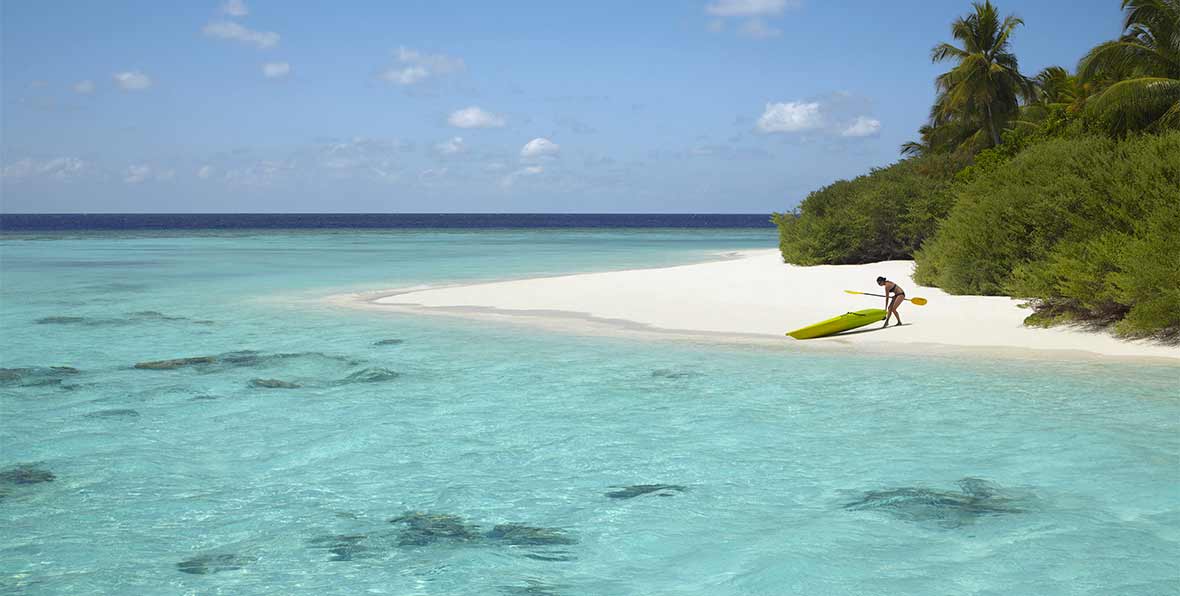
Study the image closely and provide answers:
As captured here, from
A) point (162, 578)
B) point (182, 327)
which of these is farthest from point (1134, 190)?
point (182, 327)

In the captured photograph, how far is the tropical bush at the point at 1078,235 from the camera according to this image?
47.4ft

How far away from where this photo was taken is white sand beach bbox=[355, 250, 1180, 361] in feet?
51.0

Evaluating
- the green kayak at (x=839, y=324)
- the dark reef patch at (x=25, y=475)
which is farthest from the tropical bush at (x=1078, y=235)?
the dark reef patch at (x=25, y=475)

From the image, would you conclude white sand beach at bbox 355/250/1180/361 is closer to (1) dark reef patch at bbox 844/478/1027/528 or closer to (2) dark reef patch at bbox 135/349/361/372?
(2) dark reef patch at bbox 135/349/361/372

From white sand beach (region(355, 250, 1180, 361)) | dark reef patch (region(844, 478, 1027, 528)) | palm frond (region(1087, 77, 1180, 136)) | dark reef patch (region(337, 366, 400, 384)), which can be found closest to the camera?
dark reef patch (region(844, 478, 1027, 528))

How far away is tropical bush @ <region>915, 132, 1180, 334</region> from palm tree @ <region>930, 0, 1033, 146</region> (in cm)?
2175

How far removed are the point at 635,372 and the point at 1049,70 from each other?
39773 mm

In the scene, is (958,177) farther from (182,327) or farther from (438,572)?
(438,572)

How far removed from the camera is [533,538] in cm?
744

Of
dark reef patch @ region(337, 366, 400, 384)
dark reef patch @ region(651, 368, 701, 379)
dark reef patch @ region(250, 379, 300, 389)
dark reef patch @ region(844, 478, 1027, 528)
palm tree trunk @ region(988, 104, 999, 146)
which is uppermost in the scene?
palm tree trunk @ region(988, 104, 999, 146)

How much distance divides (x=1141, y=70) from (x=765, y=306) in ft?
53.9

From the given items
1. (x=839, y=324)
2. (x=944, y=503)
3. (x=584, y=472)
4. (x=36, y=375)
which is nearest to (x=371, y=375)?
(x=36, y=375)

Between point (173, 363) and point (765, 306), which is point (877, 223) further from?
point (173, 363)

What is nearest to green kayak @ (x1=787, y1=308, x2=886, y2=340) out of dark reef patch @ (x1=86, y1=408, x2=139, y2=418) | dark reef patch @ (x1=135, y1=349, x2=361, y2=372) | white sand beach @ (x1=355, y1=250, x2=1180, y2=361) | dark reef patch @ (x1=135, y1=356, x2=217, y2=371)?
white sand beach @ (x1=355, y1=250, x2=1180, y2=361)
